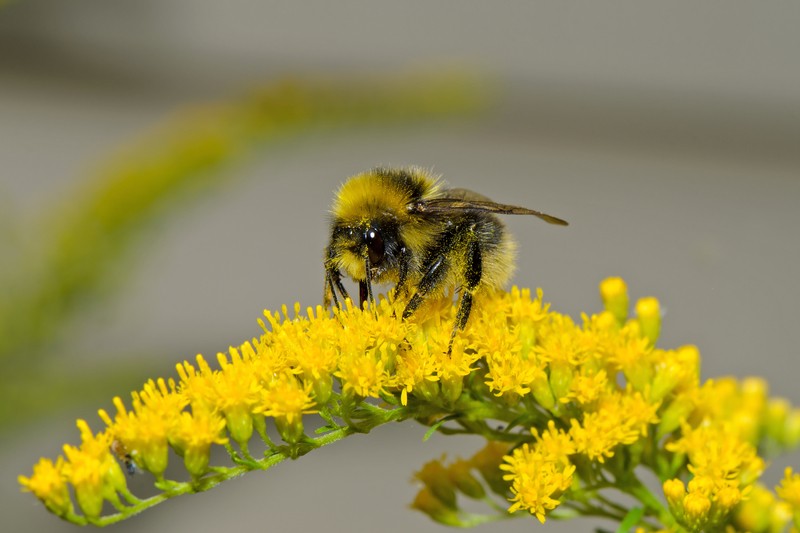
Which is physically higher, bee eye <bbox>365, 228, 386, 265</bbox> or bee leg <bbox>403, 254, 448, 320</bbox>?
bee eye <bbox>365, 228, 386, 265</bbox>

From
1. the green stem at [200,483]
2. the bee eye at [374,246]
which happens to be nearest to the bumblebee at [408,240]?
the bee eye at [374,246]

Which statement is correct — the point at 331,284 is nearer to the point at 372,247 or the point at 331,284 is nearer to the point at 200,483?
the point at 372,247

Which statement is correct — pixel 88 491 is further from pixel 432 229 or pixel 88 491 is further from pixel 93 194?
pixel 93 194

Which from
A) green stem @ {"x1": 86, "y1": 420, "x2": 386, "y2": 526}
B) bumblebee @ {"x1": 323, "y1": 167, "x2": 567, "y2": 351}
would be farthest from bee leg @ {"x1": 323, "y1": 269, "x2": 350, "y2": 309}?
green stem @ {"x1": 86, "y1": 420, "x2": 386, "y2": 526}

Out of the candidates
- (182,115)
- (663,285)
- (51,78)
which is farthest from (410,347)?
(51,78)

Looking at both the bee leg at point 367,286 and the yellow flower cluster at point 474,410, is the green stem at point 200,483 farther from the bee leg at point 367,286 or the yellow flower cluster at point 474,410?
the bee leg at point 367,286

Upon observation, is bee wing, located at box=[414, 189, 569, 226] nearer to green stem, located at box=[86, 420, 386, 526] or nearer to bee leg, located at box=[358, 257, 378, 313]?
bee leg, located at box=[358, 257, 378, 313]
